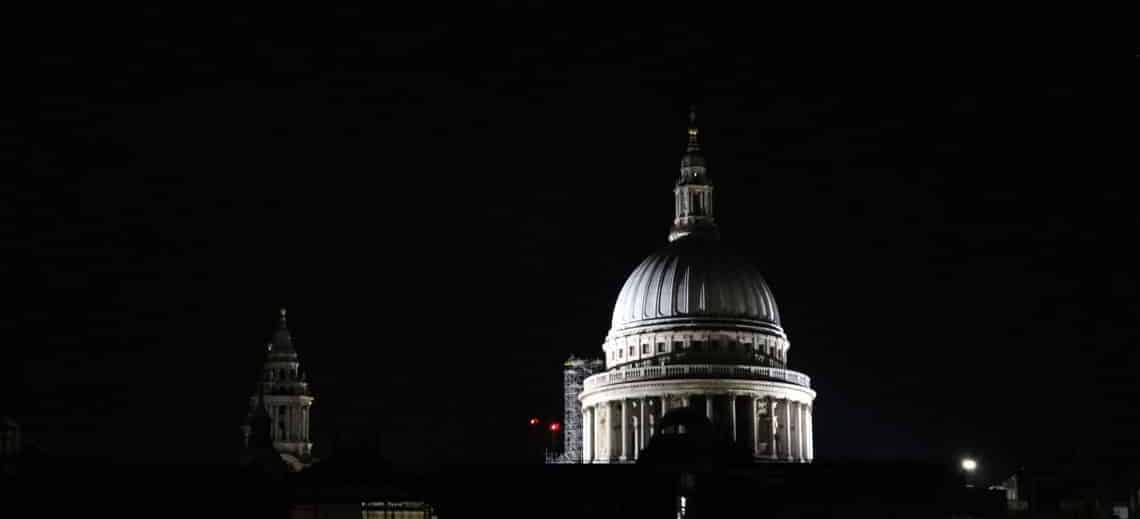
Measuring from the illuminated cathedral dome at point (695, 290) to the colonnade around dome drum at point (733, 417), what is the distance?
6.17m

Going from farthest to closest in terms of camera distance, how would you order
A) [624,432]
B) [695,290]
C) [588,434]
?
[588,434], [695,290], [624,432]

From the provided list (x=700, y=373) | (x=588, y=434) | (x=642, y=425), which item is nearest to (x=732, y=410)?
(x=700, y=373)

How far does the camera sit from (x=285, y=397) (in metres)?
191

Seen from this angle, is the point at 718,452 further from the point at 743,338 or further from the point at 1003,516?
the point at 743,338

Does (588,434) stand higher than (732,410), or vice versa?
(732,410)

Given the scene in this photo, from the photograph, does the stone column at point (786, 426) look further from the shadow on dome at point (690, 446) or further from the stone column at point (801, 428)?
the shadow on dome at point (690, 446)

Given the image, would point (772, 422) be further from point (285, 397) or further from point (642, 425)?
point (285, 397)

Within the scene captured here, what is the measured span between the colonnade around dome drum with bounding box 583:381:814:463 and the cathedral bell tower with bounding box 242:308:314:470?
2588cm

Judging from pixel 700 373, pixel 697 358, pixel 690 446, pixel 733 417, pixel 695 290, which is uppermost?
pixel 695 290

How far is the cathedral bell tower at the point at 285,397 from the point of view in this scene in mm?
189750

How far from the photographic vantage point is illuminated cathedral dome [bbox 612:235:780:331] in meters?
178

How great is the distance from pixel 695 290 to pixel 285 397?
1375 inches

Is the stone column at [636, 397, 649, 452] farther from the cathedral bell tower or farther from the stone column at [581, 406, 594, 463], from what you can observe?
the cathedral bell tower

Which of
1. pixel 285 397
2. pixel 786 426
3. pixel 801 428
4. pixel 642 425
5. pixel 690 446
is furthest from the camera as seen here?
pixel 285 397
